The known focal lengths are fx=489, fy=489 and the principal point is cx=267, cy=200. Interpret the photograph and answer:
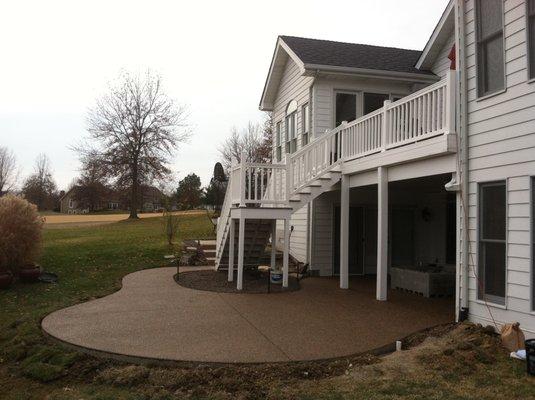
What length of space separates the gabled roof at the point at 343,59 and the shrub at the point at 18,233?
812cm

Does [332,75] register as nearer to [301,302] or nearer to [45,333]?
[301,302]

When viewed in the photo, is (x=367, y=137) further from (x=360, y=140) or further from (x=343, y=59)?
(x=343, y=59)

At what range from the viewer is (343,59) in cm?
1381

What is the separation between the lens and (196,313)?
8.64 metres

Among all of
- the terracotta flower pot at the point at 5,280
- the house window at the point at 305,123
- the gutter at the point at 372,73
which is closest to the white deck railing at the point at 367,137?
the house window at the point at 305,123

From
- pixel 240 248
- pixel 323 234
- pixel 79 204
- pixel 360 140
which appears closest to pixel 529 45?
pixel 360 140

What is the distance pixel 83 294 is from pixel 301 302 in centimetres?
484

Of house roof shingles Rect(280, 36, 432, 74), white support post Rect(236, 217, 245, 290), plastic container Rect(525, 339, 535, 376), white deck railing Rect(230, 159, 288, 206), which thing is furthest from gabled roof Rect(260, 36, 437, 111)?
plastic container Rect(525, 339, 535, 376)

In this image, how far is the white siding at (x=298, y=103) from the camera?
14.4 m

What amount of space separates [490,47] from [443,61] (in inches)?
242

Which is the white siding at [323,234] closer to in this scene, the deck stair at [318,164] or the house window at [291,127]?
the deck stair at [318,164]

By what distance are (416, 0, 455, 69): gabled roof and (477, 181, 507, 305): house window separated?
18.2 ft

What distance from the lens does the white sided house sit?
665 cm

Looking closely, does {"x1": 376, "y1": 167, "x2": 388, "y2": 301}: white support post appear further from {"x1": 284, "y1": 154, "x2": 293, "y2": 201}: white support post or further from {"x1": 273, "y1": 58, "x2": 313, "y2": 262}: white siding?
{"x1": 273, "y1": 58, "x2": 313, "y2": 262}: white siding
